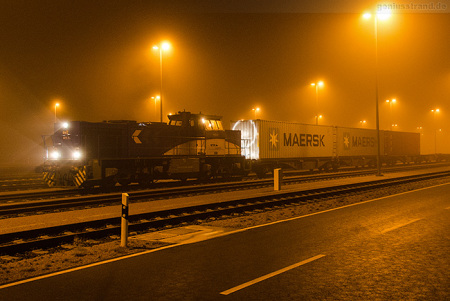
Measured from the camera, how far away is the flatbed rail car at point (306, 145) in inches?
1152

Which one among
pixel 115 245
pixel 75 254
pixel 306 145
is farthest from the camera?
pixel 306 145

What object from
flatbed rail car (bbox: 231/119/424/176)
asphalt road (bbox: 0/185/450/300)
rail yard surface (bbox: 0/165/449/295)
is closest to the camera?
asphalt road (bbox: 0/185/450/300)

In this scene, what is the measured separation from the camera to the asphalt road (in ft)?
18.6

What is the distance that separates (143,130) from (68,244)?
1372 centimetres

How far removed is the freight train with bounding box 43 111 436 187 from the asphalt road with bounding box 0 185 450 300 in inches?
490

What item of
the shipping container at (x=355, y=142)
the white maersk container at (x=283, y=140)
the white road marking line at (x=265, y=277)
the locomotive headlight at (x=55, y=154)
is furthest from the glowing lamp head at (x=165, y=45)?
the white road marking line at (x=265, y=277)

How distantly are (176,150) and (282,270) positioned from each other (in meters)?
17.6

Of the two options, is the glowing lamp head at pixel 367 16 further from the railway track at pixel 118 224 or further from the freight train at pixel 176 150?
the railway track at pixel 118 224

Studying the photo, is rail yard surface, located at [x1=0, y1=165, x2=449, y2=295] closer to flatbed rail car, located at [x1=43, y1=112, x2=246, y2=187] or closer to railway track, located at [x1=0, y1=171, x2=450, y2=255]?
railway track, located at [x1=0, y1=171, x2=450, y2=255]

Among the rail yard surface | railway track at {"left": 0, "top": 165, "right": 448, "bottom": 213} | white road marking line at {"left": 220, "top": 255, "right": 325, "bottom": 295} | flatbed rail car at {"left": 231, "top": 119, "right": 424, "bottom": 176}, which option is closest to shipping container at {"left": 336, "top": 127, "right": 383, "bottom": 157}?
flatbed rail car at {"left": 231, "top": 119, "right": 424, "bottom": 176}

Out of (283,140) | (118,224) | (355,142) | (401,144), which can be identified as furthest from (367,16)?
(401,144)

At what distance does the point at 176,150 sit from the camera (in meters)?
23.9

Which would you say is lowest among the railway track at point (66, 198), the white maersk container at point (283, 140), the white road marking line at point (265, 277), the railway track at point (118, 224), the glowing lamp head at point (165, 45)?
the white road marking line at point (265, 277)

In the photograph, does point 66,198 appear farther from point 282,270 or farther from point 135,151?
point 282,270
